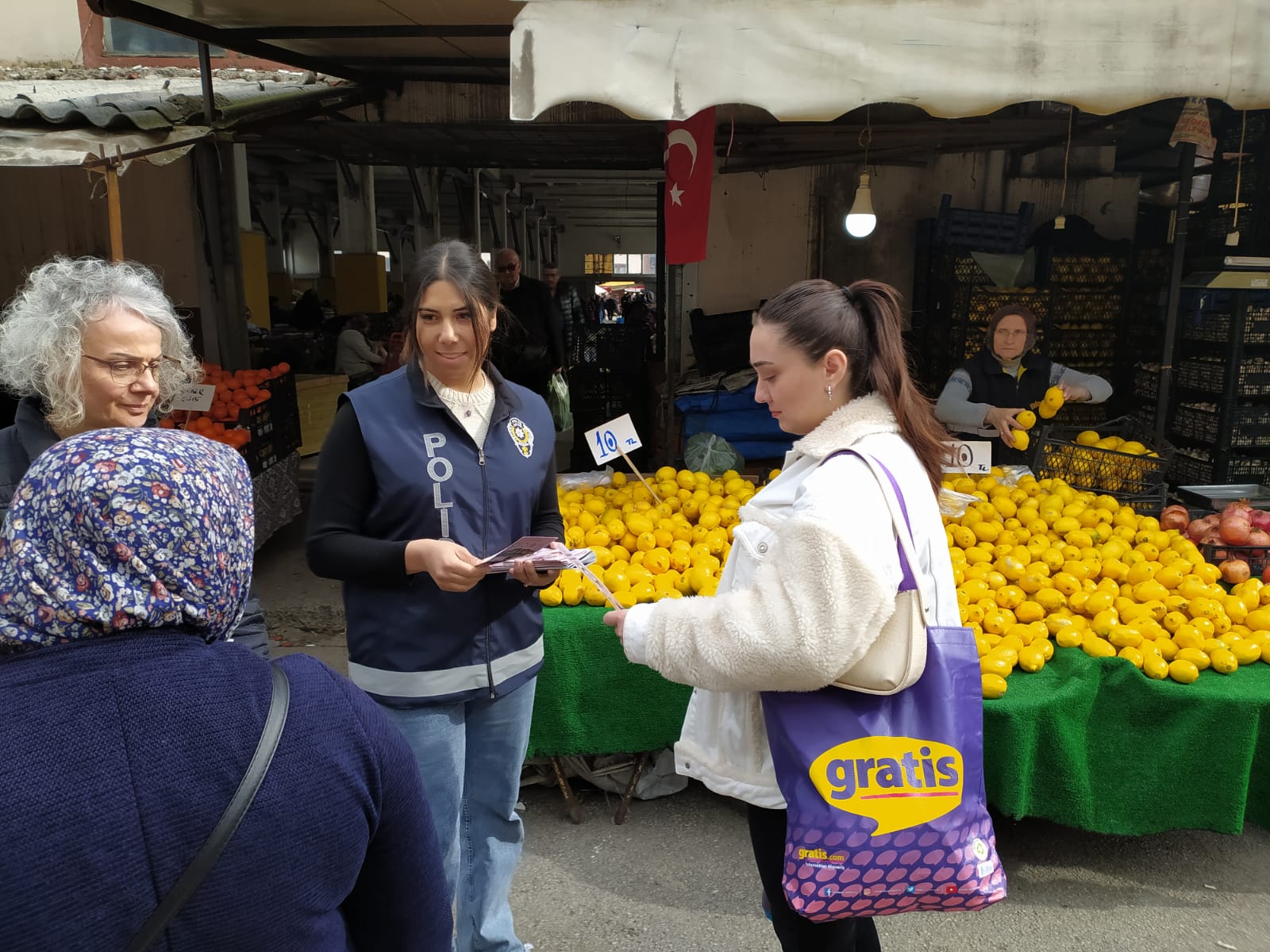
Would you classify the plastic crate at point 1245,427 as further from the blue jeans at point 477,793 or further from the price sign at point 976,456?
the blue jeans at point 477,793

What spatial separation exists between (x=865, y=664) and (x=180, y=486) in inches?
46.1

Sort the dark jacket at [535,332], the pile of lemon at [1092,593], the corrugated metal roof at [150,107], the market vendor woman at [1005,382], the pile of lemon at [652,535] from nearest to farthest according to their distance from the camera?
the pile of lemon at [1092,593], the pile of lemon at [652,535], the market vendor woman at [1005,382], the corrugated metal roof at [150,107], the dark jacket at [535,332]

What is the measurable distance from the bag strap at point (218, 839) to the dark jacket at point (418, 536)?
3.42 ft

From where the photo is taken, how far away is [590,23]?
9.83ft

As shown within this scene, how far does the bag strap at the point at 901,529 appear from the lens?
5.21 feet

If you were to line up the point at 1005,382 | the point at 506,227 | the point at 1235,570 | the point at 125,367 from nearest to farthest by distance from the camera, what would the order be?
the point at 125,367
the point at 1235,570
the point at 1005,382
the point at 506,227

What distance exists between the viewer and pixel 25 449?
1.72 metres

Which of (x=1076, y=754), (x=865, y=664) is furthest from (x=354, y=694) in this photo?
(x=1076, y=754)

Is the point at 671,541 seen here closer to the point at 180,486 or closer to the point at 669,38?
the point at 669,38

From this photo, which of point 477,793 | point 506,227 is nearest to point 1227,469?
point 477,793

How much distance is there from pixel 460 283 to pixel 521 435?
39 cm

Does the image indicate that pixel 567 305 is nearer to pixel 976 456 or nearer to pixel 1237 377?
pixel 1237 377

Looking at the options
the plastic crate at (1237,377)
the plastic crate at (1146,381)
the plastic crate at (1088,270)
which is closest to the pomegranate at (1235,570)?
the plastic crate at (1237,377)

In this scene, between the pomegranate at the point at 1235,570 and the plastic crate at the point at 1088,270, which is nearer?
the pomegranate at the point at 1235,570
